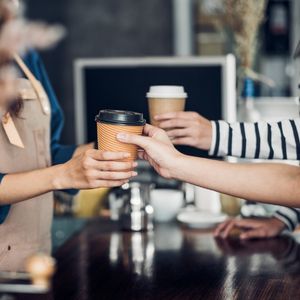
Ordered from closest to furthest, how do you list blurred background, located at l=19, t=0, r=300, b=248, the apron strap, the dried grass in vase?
the apron strap → the dried grass in vase → blurred background, located at l=19, t=0, r=300, b=248

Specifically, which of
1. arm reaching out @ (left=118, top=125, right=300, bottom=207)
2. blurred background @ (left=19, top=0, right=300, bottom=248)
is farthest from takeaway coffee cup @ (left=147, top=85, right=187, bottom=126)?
blurred background @ (left=19, top=0, right=300, bottom=248)

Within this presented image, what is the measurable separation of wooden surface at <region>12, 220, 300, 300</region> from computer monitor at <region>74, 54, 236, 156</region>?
460mm

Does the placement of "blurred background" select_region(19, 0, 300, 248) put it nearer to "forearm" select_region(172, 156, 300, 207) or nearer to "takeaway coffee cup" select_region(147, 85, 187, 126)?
"takeaway coffee cup" select_region(147, 85, 187, 126)

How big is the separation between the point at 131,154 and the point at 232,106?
3.34 ft

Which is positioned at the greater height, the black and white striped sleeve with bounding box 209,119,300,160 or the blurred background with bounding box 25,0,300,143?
the blurred background with bounding box 25,0,300,143

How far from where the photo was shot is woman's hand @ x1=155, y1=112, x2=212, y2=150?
1643 millimetres

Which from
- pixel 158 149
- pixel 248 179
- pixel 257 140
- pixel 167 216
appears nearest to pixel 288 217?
pixel 257 140

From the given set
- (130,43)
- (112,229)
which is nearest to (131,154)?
(112,229)

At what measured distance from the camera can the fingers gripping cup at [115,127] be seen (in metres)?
1.21

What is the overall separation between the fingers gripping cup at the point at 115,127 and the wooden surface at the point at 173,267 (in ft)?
1.05

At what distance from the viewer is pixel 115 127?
1.21 m

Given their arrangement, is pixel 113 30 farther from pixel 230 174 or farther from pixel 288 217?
pixel 230 174

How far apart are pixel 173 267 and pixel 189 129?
1.34 ft

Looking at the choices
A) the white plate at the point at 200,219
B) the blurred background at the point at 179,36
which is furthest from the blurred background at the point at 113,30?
the white plate at the point at 200,219
